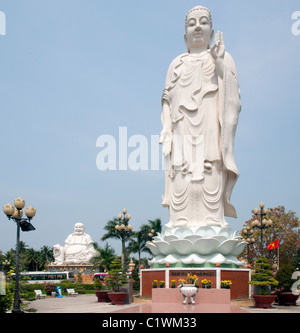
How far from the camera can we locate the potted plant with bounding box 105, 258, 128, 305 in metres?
13.7

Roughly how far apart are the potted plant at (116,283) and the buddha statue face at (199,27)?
8.72m

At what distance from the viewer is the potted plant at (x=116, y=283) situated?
13.7m

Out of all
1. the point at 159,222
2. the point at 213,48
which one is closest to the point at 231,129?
the point at 213,48

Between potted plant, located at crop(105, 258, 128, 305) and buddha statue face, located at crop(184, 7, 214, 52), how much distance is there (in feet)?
28.6

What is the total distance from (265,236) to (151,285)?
1641 cm

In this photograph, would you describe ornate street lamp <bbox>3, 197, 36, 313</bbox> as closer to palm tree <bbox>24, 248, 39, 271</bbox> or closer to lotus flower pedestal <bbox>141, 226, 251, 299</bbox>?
lotus flower pedestal <bbox>141, 226, 251, 299</bbox>

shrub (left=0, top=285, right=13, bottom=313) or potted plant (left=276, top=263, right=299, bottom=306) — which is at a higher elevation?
shrub (left=0, top=285, right=13, bottom=313)

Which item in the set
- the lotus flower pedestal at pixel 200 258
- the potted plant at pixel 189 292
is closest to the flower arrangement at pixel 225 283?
the lotus flower pedestal at pixel 200 258

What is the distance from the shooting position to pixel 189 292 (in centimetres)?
1194

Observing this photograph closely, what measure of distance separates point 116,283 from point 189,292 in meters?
2.98

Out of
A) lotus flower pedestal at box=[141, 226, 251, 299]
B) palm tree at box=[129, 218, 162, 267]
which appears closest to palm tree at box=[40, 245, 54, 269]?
palm tree at box=[129, 218, 162, 267]

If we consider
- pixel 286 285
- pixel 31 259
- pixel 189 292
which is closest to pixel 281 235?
pixel 286 285
